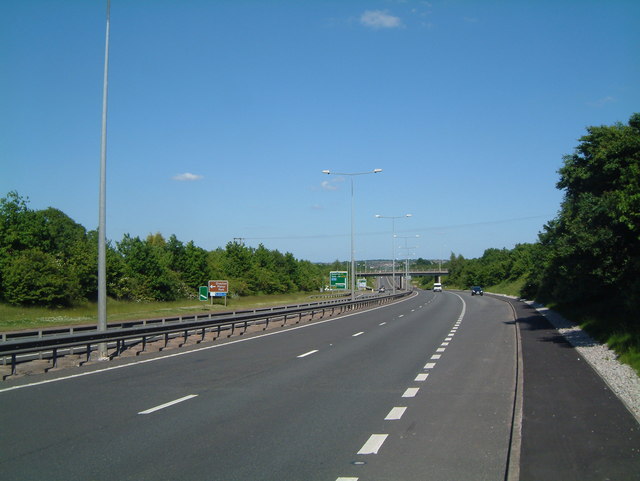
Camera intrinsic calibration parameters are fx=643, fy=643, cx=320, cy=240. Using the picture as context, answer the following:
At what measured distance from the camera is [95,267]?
6144 cm

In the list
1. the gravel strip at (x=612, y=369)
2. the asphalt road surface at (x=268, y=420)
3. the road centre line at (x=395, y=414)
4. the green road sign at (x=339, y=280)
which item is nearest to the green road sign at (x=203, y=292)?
the green road sign at (x=339, y=280)

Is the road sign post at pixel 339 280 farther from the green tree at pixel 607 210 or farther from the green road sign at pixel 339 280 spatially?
the green tree at pixel 607 210

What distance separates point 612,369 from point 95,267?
55.0 m

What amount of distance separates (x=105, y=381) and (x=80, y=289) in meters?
49.2

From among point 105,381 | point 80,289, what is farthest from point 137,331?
point 80,289

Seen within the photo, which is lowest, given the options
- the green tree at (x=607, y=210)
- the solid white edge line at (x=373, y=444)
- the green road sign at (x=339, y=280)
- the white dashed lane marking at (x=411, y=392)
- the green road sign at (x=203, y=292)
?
the white dashed lane marking at (x=411, y=392)

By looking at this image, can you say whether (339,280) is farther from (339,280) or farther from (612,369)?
(612,369)

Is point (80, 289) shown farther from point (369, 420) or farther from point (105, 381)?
point (369, 420)

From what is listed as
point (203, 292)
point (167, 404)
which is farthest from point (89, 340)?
point (203, 292)

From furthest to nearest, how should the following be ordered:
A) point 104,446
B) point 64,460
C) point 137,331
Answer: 1. point 137,331
2. point 104,446
3. point 64,460

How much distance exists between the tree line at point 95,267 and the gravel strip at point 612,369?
4367 cm

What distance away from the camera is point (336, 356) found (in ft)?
Result: 58.3

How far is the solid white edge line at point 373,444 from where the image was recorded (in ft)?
24.5

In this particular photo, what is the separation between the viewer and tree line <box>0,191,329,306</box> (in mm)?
52781
